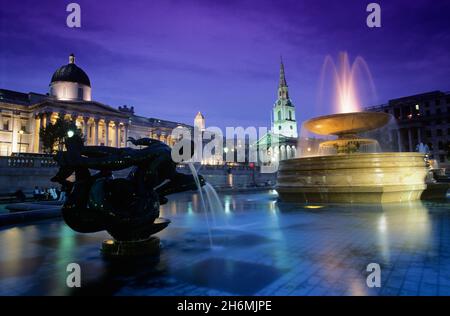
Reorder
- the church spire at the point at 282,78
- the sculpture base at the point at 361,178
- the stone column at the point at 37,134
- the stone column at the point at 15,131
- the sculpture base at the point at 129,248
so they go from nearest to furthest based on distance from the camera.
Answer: the sculpture base at the point at 129,248 < the sculpture base at the point at 361,178 < the stone column at the point at 37,134 < the stone column at the point at 15,131 < the church spire at the point at 282,78

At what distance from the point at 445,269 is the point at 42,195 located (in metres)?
23.0

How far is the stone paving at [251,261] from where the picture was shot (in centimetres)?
375

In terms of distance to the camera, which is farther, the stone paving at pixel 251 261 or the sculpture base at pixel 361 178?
the sculpture base at pixel 361 178

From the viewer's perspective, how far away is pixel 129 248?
566 centimetres

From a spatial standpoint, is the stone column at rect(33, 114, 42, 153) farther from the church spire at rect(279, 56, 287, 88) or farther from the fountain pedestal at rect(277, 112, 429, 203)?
the church spire at rect(279, 56, 287, 88)

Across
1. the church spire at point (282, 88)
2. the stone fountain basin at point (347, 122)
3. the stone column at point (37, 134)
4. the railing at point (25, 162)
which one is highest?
the church spire at point (282, 88)

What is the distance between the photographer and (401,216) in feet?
30.3

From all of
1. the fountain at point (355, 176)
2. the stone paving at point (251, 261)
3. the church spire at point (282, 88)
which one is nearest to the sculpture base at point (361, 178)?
the fountain at point (355, 176)

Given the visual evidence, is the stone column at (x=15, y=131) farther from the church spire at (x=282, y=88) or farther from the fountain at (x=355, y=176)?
the church spire at (x=282, y=88)

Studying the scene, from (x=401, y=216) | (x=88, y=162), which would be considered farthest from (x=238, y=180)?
(x=88, y=162)

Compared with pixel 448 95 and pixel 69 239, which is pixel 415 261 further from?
pixel 448 95

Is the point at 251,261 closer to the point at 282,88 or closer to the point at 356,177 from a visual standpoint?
the point at 356,177

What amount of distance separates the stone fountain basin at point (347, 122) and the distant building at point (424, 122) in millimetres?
63164

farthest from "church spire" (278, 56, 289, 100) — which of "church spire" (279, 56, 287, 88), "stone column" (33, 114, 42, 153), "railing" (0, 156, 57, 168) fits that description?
"railing" (0, 156, 57, 168)
